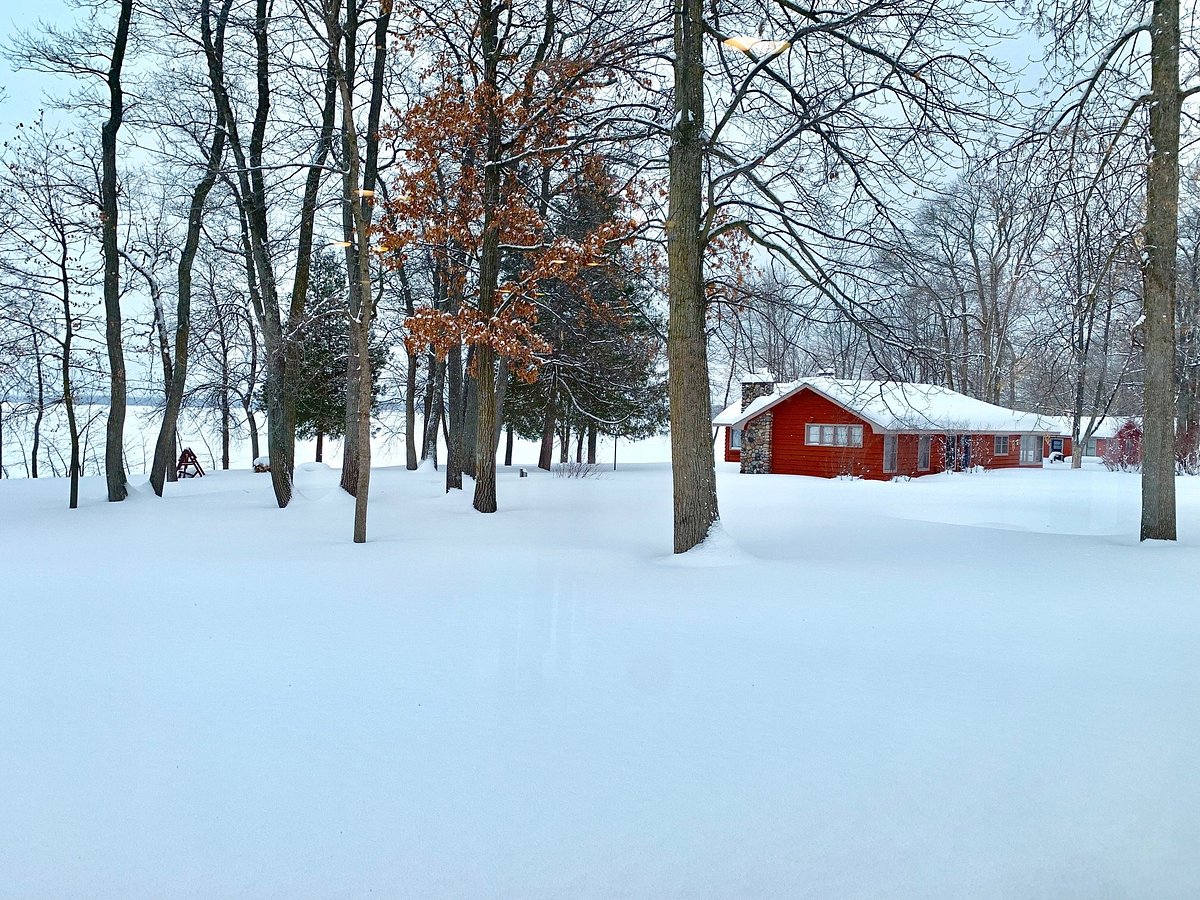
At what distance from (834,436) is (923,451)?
151 inches

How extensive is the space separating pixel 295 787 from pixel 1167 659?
5.26 metres

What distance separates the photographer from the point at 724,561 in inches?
336

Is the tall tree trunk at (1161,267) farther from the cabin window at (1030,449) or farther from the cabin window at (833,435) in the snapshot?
the cabin window at (1030,449)

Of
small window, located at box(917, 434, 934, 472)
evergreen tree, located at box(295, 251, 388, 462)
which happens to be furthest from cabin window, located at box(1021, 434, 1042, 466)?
evergreen tree, located at box(295, 251, 388, 462)

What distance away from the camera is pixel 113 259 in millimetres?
16078

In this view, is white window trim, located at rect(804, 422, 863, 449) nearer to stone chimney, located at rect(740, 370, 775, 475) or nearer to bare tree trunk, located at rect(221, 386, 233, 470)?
stone chimney, located at rect(740, 370, 775, 475)

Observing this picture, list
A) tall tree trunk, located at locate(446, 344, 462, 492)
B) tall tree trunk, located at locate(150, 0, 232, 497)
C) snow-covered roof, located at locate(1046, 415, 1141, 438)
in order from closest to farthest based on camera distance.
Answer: tall tree trunk, located at locate(150, 0, 232, 497), tall tree trunk, located at locate(446, 344, 462, 492), snow-covered roof, located at locate(1046, 415, 1141, 438)

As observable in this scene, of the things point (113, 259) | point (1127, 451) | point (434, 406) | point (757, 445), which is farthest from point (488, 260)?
point (1127, 451)

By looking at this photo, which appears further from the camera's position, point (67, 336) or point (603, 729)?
point (67, 336)

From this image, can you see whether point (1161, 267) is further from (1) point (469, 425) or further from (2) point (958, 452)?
(2) point (958, 452)

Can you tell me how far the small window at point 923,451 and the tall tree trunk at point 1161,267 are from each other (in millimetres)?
19938

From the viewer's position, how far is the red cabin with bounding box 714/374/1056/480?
91.1ft

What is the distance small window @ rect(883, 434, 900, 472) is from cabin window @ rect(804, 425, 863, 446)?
85 centimetres

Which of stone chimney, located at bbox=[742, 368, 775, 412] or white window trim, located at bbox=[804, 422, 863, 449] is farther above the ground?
stone chimney, located at bbox=[742, 368, 775, 412]
